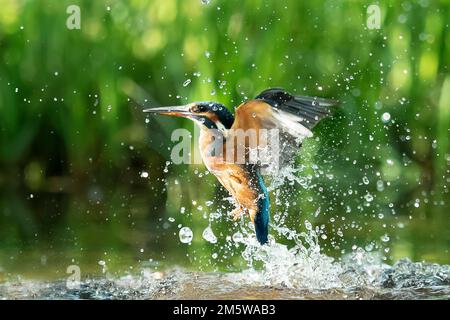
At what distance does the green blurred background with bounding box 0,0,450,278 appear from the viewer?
5.24 meters

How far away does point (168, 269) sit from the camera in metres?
3.94

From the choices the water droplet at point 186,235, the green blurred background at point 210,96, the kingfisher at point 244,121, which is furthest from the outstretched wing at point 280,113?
the green blurred background at point 210,96

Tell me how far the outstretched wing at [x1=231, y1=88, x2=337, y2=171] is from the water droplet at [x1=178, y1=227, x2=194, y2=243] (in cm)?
125

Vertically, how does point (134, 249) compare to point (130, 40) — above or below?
below

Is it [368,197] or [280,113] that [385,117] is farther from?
[280,113]

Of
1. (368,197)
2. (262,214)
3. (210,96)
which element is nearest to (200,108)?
(262,214)

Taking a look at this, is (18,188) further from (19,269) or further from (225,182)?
(225,182)

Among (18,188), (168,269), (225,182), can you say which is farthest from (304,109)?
(18,188)

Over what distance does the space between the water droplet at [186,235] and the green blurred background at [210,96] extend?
0.27 metres

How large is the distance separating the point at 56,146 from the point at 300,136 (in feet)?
8.76

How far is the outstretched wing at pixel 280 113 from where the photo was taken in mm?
3201

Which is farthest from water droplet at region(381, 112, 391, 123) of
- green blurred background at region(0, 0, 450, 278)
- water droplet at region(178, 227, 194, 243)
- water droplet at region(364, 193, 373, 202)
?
water droplet at region(178, 227, 194, 243)

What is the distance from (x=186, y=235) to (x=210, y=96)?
36.2 inches
